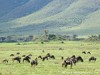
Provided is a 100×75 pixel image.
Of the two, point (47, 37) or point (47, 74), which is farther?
point (47, 37)

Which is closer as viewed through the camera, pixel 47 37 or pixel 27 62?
pixel 27 62

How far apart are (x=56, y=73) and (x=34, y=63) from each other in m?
9.31

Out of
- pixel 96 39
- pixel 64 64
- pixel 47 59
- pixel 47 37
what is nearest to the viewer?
pixel 64 64

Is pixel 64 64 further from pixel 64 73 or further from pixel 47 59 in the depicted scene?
pixel 47 59

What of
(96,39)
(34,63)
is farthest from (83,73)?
(96,39)

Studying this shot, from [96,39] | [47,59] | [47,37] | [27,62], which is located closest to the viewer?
[27,62]

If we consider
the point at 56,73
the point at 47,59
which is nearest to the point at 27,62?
the point at 47,59

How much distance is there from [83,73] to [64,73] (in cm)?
190

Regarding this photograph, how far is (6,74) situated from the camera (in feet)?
125

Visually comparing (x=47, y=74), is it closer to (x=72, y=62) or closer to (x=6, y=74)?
(x=6, y=74)

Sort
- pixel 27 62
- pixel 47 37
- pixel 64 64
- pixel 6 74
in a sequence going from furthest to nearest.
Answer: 1. pixel 47 37
2. pixel 27 62
3. pixel 64 64
4. pixel 6 74

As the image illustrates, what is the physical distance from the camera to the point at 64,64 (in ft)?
156

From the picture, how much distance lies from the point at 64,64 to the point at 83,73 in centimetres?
835

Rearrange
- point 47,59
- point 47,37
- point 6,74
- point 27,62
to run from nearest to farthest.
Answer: point 6,74, point 27,62, point 47,59, point 47,37
